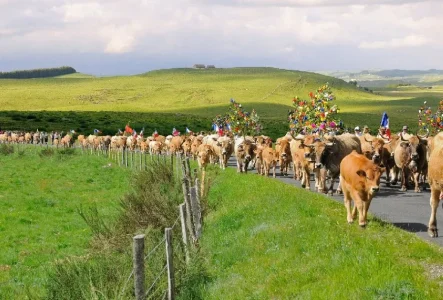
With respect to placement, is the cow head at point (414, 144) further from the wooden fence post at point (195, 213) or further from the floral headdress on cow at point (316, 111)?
the floral headdress on cow at point (316, 111)

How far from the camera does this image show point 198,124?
104 m

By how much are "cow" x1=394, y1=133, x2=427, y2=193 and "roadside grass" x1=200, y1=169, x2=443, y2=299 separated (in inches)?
241

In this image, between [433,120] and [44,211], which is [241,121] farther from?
[44,211]

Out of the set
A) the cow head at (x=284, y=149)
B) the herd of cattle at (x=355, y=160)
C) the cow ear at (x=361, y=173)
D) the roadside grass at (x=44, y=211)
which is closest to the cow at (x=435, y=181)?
the herd of cattle at (x=355, y=160)

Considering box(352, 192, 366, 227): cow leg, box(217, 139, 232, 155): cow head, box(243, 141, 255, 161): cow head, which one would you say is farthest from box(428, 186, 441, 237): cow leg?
box(217, 139, 232, 155): cow head

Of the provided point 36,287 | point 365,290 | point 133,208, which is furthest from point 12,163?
point 365,290

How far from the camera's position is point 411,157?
2270 cm

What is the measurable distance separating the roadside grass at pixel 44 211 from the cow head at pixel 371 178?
6138 millimetres

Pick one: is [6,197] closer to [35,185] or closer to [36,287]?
[35,185]

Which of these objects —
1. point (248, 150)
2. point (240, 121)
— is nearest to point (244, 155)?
point (248, 150)

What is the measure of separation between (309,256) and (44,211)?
16281mm

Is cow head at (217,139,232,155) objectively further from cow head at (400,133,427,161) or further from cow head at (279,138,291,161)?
cow head at (400,133,427,161)

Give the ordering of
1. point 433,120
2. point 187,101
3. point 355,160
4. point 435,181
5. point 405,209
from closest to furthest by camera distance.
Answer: point 435,181, point 355,160, point 405,209, point 433,120, point 187,101

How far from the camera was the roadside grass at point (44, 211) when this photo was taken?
54.9ft
